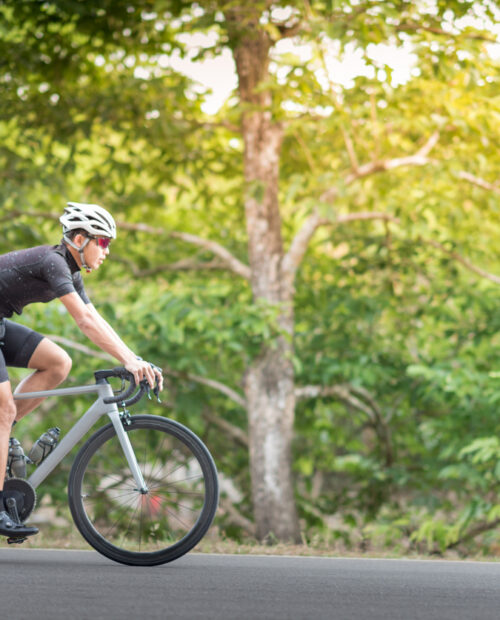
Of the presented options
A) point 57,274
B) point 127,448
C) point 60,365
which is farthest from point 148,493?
point 57,274

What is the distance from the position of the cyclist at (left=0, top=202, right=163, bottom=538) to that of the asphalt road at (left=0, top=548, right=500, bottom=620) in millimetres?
566

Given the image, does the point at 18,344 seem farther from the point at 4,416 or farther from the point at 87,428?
the point at 87,428

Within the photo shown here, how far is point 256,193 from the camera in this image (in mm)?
9633

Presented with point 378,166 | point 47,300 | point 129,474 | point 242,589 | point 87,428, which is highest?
point 378,166

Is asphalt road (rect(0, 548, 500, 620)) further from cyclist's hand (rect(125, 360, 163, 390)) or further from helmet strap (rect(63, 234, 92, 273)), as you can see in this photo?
helmet strap (rect(63, 234, 92, 273))

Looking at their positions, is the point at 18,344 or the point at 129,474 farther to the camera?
the point at 129,474

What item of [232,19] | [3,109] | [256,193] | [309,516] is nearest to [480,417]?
[309,516]

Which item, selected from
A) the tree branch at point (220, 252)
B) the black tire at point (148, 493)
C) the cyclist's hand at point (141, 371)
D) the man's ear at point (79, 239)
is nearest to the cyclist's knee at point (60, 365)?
the black tire at point (148, 493)

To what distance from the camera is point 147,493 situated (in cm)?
528

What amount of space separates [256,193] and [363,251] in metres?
2.07

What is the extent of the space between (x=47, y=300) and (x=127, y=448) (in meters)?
0.92

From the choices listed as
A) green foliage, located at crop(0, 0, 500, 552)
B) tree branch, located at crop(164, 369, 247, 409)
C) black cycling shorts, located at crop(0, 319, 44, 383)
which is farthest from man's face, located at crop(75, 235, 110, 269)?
tree branch, located at crop(164, 369, 247, 409)

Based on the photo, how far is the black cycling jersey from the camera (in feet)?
16.3

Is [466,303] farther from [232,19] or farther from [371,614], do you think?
[371,614]
